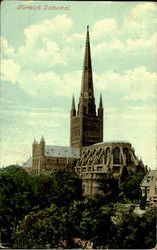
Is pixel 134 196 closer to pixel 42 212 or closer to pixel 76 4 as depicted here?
pixel 42 212

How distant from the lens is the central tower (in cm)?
830

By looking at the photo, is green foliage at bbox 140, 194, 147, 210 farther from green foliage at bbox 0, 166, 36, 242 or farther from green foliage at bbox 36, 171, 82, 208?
green foliage at bbox 0, 166, 36, 242

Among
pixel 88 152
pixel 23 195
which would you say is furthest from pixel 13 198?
pixel 88 152

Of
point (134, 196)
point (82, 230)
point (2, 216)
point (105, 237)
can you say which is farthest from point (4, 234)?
point (134, 196)

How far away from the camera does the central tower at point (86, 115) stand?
8305 millimetres

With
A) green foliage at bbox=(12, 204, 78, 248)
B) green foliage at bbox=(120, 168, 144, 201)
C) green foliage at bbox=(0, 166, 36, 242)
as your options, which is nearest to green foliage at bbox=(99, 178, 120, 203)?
green foliage at bbox=(120, 168, 144, 201)

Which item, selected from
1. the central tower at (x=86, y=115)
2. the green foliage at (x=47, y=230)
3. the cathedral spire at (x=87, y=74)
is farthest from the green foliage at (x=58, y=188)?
the cathedral spire at (x=87, y=74)

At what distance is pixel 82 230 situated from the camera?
7.35 meters

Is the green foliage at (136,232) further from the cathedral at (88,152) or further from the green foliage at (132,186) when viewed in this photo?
the cathedral at (88,152)

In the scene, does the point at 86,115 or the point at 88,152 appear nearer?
the point at 86,115

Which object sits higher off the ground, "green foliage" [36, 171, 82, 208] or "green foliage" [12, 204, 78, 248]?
"green foliage" [36, 171, 82, 208]

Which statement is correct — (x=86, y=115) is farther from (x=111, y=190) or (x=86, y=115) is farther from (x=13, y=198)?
(x=13, y=198)

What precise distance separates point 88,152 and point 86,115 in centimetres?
159

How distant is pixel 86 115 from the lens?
12.8 metres
